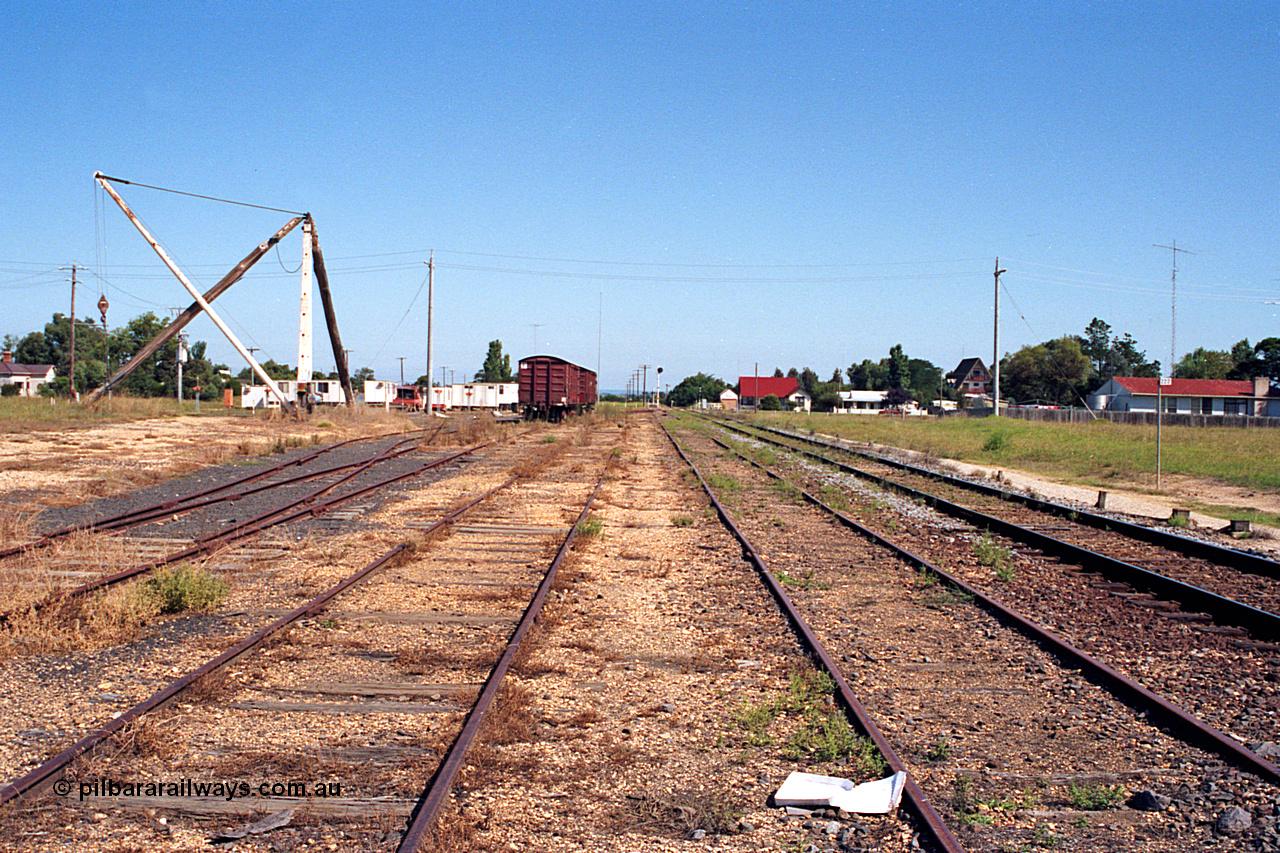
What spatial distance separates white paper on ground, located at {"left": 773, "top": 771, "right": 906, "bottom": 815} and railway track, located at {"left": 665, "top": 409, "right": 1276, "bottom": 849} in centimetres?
28

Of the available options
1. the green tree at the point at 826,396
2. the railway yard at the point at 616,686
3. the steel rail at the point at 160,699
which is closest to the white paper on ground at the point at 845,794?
the railway yard at the point at 616,686

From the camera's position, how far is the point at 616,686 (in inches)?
239

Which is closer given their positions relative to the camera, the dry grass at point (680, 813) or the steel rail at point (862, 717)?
the steel rail at point (862, 717)

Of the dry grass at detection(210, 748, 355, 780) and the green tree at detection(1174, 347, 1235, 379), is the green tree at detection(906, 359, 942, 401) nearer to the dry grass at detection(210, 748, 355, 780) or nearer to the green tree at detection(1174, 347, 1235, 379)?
the green tree at detection(1174, 347, 1235, 379)

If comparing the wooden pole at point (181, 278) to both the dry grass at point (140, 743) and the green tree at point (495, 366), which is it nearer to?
the dry grass at point (140, 743)

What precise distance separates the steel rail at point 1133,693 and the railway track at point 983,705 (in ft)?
0.09

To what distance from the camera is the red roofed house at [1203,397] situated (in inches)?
3086

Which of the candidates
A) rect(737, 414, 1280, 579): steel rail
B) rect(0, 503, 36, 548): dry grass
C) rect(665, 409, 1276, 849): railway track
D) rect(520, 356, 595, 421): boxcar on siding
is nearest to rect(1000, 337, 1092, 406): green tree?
rect(520, 356, 595, 421): boxcar on siding

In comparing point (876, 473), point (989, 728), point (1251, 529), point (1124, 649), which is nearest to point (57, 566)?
point (989, 728)

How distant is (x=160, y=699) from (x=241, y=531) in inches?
265

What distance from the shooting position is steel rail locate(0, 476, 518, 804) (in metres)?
4.06

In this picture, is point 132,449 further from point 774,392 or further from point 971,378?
point 971,378

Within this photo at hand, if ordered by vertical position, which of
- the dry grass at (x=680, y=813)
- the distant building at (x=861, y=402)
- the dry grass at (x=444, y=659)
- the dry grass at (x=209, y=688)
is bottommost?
the dry grass at (x=680, y=813)

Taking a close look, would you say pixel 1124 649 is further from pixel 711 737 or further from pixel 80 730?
pixel 80 730
